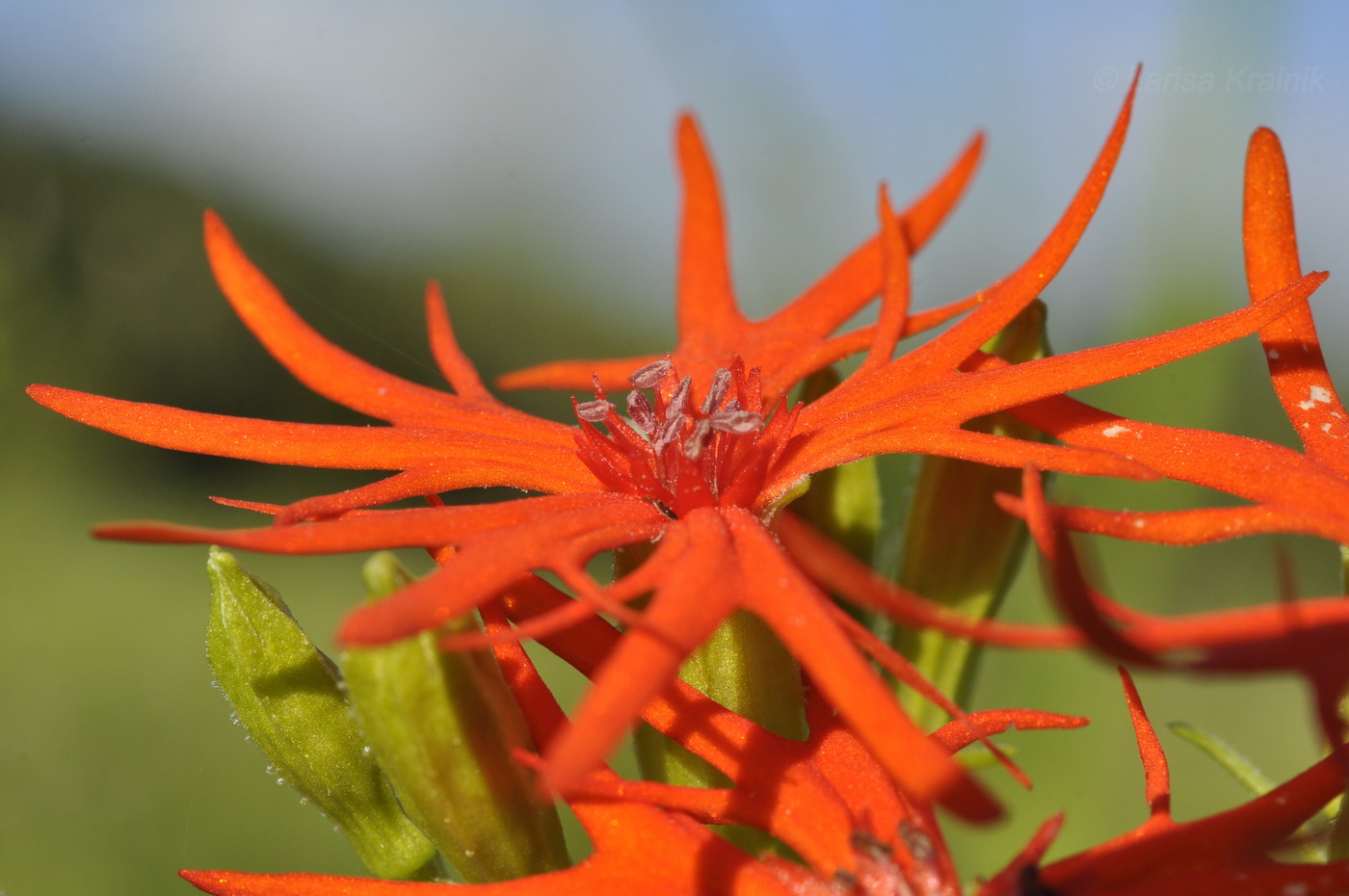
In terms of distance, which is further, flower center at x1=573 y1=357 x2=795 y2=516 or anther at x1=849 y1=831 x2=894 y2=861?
flower center at x1=573 y1=357 x2=795 y2=516

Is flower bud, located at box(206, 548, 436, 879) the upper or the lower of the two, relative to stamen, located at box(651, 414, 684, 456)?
lower

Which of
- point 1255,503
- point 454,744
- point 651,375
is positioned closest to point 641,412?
point 651,375

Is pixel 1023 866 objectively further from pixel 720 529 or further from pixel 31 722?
pixel 31 722

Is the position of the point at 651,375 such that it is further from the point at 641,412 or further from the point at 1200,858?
the point at 1200,858

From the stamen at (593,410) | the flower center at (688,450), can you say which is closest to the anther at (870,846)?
the flower center at (688,450)

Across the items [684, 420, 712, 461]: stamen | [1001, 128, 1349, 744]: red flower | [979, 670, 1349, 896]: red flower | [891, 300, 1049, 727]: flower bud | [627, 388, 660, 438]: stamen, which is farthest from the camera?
[891, 300, 1049, 727]: flower bud

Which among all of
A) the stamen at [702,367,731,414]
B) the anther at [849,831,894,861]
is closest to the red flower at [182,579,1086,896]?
the anther at [849,831,894,861]

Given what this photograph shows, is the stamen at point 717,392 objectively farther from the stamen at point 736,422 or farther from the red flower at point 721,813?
→ the red flower at point 721,813

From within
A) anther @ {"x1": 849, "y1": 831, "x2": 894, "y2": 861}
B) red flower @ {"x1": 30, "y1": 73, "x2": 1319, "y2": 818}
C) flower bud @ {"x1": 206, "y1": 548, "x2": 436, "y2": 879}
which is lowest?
flower bud @ {"x1": 206, "y1": 548, "x2": 436, "y2": 879}

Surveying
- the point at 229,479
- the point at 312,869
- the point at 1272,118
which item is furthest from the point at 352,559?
the point at 1272,118

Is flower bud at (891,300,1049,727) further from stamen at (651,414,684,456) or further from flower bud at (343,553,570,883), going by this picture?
flower bud at (343,553,570,883)
